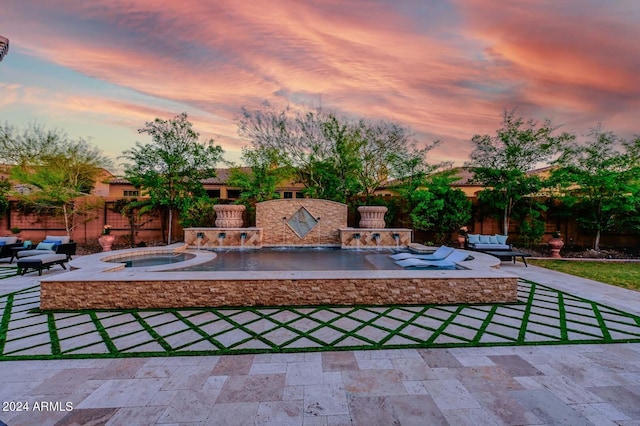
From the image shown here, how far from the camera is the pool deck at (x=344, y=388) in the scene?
7.76 feet

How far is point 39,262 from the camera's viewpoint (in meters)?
7.45

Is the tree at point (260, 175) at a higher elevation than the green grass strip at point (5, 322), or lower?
higher

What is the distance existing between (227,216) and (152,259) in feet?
14.6

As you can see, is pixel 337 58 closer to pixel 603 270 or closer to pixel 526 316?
pixel 526 316

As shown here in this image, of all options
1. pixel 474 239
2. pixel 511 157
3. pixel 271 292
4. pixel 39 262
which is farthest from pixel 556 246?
pixel 39 262

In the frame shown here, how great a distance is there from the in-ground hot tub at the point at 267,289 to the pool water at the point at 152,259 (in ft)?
6.70

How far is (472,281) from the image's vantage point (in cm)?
542

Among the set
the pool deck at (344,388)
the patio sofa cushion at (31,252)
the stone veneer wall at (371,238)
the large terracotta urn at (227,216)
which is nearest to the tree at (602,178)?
the stone veneer wall at (371,238)

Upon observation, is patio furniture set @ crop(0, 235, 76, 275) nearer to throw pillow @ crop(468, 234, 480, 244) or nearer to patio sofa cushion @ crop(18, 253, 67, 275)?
patio sofa cushion @ crop(18, 253, 67, 275)

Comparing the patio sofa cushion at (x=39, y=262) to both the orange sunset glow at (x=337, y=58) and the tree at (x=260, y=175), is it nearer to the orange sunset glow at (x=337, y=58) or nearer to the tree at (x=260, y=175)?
the orange sunset glow at (x=337, y=58)

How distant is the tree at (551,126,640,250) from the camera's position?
11.4m

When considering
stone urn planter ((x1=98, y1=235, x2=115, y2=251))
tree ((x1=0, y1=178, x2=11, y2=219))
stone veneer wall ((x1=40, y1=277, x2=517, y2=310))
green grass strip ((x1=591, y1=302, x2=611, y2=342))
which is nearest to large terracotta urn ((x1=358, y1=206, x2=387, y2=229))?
stone veneer wall ((x1=40, y1=277, x2=517, y2=310))

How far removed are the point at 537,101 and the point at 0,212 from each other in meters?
23.4

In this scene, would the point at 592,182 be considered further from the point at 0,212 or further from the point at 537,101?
the point at 0,212
